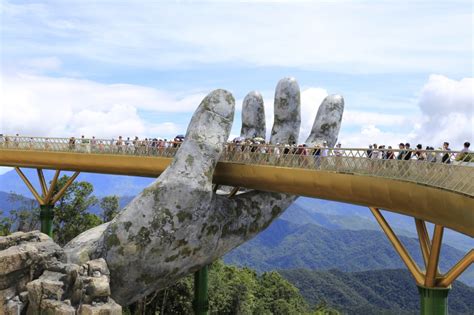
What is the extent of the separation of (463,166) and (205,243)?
517 inches

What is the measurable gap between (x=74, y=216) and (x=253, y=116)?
24.4 metres

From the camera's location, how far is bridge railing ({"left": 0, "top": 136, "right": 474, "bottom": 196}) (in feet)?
44.7

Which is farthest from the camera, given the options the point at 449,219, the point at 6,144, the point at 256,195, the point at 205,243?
the point at 6,144

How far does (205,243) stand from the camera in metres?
23.7

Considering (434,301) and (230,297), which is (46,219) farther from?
(434,301)

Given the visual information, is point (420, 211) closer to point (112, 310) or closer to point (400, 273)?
point (112, 310)

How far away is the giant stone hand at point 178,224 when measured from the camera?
872 inches

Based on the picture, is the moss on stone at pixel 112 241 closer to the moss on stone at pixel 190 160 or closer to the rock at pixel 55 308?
the rock at pixel 55 308

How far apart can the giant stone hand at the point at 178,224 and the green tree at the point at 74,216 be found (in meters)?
23.3

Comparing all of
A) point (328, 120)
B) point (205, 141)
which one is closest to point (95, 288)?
point (205, 141)

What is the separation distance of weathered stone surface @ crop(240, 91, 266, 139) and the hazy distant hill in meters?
113

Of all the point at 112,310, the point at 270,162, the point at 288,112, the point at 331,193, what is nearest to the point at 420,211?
the point at 331,193

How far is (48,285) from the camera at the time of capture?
1888 centimetres

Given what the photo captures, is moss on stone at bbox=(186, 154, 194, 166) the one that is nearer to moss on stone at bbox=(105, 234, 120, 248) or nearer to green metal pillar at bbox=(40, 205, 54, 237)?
moss on stone at bbox=(105, 234, 120, 248)
